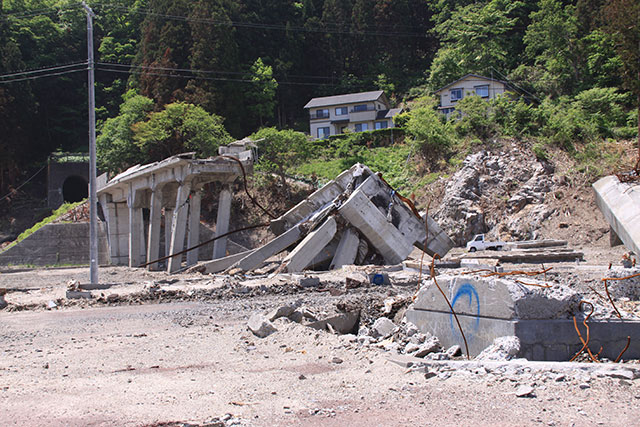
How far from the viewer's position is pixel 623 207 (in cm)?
1712

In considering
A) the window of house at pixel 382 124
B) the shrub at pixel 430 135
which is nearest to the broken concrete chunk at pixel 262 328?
the shrub at pixel 430 135

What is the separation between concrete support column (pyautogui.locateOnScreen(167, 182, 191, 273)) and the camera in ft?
88.7

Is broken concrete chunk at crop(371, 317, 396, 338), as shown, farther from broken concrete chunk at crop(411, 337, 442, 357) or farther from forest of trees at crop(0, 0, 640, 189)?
forest of trees at crop(0, 0, 640, 189)

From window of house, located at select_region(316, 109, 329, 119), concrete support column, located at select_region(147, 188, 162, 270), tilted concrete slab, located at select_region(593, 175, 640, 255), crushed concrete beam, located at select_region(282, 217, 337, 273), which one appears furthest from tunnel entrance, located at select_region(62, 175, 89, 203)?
tilted concrete slab, located at select_region(593, 175, 640, 255)

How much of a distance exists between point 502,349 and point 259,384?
2.95 meters

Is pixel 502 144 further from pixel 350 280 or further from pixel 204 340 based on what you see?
pixel 204 340

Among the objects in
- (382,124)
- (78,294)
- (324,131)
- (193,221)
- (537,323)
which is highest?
(382,124)

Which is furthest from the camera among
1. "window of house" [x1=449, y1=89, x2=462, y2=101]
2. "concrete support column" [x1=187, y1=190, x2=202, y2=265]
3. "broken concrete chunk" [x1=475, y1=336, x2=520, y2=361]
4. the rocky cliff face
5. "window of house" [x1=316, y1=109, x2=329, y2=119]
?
"window of house" [x1=316, y1=109, x2=329, y2=119]

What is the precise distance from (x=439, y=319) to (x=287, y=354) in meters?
2.24

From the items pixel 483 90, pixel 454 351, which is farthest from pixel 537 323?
pixel 483 90

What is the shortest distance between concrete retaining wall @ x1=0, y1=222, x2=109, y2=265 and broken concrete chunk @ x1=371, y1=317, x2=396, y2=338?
3173cm

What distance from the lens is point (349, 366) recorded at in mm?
7430

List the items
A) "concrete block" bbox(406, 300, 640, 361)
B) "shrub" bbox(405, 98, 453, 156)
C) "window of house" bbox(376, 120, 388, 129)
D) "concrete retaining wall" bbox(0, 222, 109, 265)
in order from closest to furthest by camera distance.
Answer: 1. "concrete block" bbox(406, 300, 640, 361)
2. "concrete retaining wall" bbox(0, 222, 109, 265)
3. "shrub" bbox(405, 98, 453, 156)
4. "window of house" bbox(376, 120, 388, 129)

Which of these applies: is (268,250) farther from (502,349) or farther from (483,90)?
(483,90)
